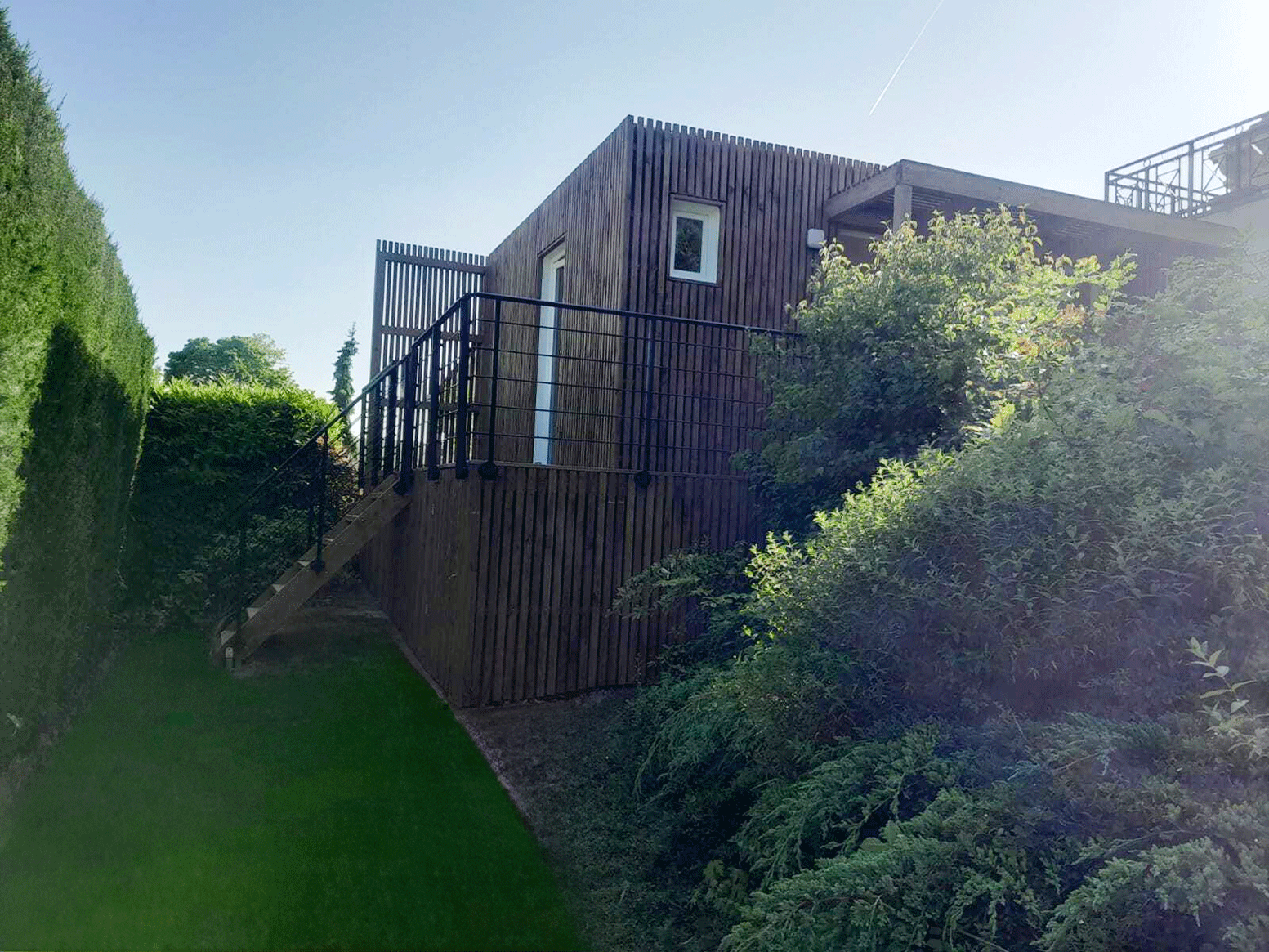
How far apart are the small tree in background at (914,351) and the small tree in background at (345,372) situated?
37.7 feet

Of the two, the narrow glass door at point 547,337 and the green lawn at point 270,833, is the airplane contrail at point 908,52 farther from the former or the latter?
A: the green lawn at point 270,833

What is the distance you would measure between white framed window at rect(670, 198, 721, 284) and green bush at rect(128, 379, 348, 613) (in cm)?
420

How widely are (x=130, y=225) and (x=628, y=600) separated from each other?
456 cm

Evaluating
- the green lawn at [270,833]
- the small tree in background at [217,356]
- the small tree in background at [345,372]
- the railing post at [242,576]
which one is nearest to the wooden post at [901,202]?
the green lawn at [270,833]

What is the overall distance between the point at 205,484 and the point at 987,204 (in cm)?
820

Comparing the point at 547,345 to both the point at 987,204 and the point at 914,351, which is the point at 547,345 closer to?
the point at 987,204

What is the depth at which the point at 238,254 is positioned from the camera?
912 cm

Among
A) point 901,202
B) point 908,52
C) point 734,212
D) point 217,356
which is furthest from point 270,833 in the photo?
point 217,356

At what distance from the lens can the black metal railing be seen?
7.25 meters

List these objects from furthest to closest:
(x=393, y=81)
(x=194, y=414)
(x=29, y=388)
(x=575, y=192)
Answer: (x=575, y=192)
(x=194, y=414)
(x=393, y=81)
(x=29, y=388)

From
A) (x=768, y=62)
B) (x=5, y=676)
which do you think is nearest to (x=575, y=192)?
(x=768, y=62)

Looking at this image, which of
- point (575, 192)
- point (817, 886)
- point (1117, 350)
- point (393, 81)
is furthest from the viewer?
point (575, 192)

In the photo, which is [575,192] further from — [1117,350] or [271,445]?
[1117,350]

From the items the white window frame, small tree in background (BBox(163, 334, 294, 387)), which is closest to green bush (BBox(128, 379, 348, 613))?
the white window frame
